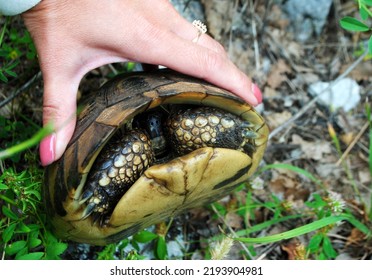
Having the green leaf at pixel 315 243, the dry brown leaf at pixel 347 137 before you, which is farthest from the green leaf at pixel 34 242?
the dry brown leaf at pixel 347 137

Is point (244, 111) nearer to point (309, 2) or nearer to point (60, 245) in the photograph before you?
point (60, 245)

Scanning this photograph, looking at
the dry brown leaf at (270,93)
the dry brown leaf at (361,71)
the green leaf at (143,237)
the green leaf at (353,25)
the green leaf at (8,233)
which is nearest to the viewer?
the green leaf at (8,233)

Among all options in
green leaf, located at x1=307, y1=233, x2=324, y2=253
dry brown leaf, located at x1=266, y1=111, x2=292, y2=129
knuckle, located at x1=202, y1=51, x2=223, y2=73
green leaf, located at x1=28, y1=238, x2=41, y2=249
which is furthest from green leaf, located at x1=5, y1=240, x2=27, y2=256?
dry brown leaf, located at x1=266, y1=111, x2=292, y2=129

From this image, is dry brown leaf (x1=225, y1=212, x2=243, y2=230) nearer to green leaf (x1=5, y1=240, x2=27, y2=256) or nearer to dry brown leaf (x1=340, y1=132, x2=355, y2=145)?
dry brown leaf (x1=340, y1=132, x2=355, y2=145)

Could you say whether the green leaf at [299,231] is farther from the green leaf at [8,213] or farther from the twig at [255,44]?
the twig at [255,44]

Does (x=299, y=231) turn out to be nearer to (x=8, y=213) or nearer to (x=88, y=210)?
(x=88, y=210)

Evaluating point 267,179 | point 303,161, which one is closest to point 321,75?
point 303,161
